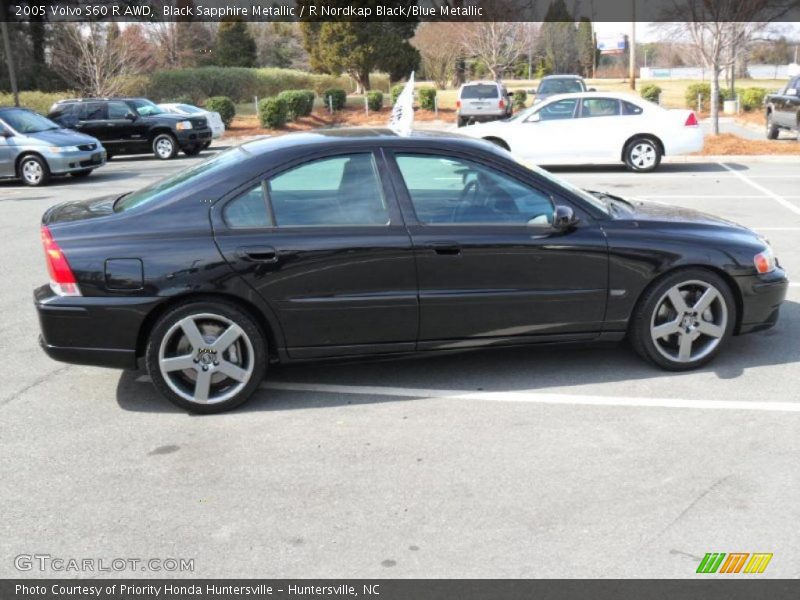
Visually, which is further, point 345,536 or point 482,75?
point 482,75

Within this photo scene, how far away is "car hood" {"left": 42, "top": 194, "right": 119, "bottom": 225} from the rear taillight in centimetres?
25

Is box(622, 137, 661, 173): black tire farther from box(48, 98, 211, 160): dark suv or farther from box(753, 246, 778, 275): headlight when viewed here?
box(48, 98, 211, 160): dark suv

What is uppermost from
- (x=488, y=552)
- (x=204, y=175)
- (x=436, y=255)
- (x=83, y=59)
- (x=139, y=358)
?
(x=83, y=59)

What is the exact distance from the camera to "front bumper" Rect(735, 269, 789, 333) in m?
5.38

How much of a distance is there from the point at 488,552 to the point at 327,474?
1.02m

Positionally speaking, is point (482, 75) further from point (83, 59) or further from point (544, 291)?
point (544, 291)

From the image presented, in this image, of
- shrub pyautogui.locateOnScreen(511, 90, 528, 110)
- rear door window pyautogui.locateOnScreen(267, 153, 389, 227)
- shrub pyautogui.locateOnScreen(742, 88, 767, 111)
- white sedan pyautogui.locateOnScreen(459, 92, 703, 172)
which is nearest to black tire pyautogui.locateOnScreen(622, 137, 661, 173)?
white sedan pyautogui.locateOnScreen(459, 92, 703, 172)

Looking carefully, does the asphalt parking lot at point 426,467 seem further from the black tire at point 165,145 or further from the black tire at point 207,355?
the black tire at point 165,145

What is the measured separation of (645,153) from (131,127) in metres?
12.9

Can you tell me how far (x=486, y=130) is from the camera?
16.5 meters

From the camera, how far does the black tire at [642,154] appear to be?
1620cm

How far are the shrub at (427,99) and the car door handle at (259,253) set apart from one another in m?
31.2

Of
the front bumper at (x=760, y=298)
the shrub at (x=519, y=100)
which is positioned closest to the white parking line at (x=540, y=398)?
the front bumper at (x=760, y=298)

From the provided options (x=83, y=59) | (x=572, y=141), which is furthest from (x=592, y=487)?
(x=83, y=59)
